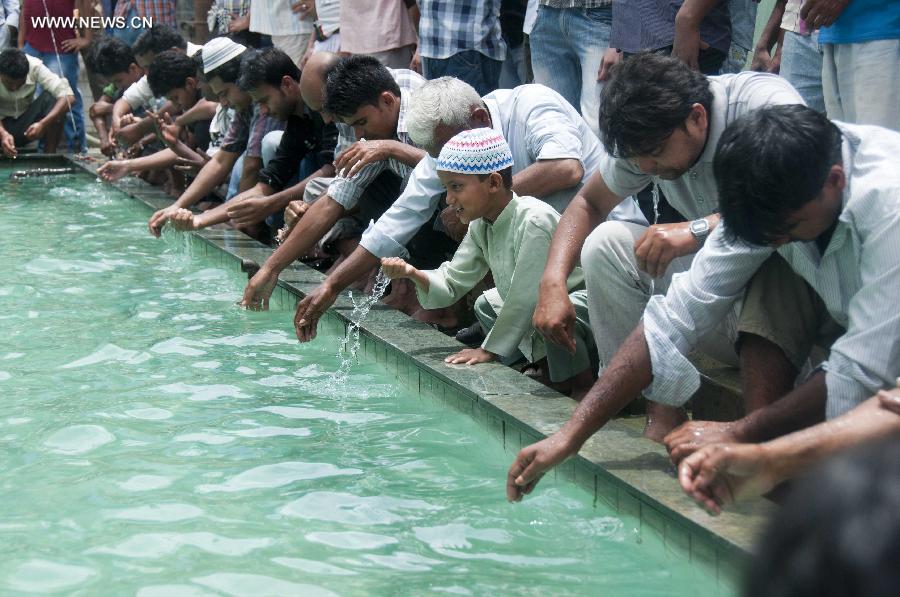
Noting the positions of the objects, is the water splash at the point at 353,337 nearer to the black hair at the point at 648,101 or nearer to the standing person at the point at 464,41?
the standing person at the point at 464,41

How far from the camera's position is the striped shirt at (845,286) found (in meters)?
2.85

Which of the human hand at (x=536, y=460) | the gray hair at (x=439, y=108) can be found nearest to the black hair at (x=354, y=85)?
the gray hair at (x=439, y=108)

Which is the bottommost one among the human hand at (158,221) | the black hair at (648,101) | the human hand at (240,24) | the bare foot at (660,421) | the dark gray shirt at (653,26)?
the human hand at (158,221)

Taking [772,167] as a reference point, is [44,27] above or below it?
below

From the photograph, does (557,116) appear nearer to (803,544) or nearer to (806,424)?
(806,424)

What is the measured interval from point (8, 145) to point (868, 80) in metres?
11.2

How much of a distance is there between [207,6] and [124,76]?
123 inches

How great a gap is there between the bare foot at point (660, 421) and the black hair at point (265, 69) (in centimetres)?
451

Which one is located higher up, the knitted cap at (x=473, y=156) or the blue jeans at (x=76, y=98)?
the knitted cap at (x=473, y=156)

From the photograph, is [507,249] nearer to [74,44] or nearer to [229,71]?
[229,71]

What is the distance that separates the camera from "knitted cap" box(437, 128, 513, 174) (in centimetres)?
455

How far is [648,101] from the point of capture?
3.55m

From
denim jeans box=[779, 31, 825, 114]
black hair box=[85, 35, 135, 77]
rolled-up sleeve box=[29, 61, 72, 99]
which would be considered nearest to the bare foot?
denim jeans box=[779, 31, 825, 114]

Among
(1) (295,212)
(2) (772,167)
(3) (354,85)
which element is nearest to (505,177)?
(3) (354,85)
